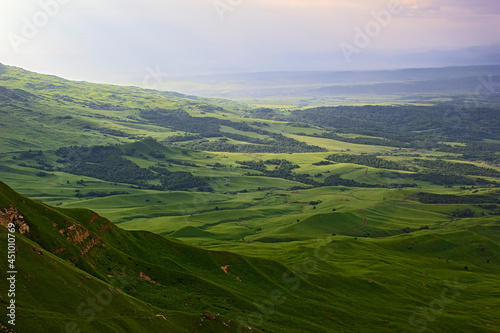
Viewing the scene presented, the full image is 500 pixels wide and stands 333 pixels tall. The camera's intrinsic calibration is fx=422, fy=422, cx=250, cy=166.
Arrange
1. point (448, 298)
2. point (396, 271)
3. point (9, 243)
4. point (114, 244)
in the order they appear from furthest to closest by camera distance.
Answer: point (396, 271)
point (448, 298)
point (114, 244)
point (9, 243)

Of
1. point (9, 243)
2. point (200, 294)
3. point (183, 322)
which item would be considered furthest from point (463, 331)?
point (9, 243)

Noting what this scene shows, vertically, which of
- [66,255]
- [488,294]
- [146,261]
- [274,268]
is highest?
[66,255]

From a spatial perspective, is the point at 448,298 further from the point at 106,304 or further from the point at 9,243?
the point at 9,243

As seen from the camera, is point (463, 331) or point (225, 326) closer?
point (225, 326)

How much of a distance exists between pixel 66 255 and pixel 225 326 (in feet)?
94.3

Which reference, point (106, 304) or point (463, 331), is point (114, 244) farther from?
point (463, 331)

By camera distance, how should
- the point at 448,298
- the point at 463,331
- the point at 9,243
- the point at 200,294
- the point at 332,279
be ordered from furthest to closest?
the point at 448,298
the point at 332,279
the point at 463,331
the point at 200,294
the point at 9,243

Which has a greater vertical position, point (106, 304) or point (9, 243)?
point (9, 243)

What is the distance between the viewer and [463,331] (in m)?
109

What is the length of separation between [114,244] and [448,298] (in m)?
112

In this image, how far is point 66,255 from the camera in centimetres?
6981

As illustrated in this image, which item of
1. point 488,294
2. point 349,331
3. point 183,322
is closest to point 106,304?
point 183,322

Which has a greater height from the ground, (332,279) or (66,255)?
(66,255)

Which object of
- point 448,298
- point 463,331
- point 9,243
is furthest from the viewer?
point 448,298
